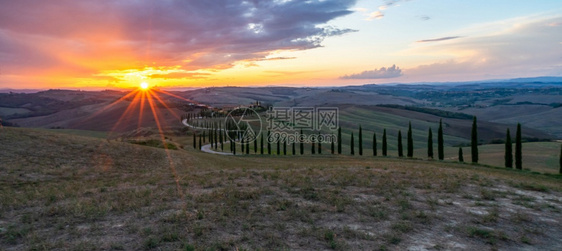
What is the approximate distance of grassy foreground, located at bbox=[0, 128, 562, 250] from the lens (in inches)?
396

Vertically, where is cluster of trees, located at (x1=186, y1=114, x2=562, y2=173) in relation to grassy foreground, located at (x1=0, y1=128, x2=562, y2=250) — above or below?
below

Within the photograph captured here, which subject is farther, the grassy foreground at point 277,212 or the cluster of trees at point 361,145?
the cluster of trees at point 361,145

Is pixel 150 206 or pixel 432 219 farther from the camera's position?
pixel 150 206

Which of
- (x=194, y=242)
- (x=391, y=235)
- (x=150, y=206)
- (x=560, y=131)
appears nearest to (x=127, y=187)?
(x=150, y=206)

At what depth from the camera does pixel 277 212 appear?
13188 mm

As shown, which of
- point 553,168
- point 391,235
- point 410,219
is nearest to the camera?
point 391,235

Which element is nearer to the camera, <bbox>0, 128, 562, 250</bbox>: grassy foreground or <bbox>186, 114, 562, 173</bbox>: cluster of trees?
<bbox>0, 128, 562, 250</bbox>: grassy foreground

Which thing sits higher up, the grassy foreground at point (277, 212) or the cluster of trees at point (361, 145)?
the grassy foreground at point (277, 212)

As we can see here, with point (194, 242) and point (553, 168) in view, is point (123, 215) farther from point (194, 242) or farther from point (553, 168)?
point (553, 168)

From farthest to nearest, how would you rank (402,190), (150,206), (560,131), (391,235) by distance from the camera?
(560,131) → (402,190) → (150,206) → (391,235)

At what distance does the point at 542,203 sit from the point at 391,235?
10818mm

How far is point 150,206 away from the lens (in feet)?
45.4

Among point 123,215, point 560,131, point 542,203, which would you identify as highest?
point 123,215

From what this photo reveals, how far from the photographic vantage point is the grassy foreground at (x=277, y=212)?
10047 mm
